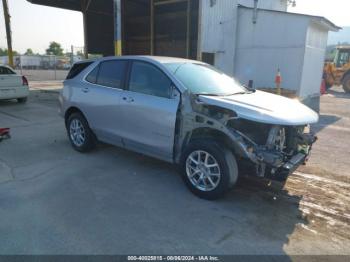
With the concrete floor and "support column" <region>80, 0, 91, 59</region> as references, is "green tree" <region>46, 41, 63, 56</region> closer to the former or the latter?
"support column" <region>80, 0, 91, 59</region>

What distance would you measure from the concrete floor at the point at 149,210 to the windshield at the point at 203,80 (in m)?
1.40

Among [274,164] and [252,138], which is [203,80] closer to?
[252,138]

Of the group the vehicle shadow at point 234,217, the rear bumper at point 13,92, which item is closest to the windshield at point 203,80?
the vehicle shadow at point 234,217

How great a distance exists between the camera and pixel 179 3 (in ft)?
47.3

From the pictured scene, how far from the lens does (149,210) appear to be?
11.6ft

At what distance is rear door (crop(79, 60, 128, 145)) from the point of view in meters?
4.76

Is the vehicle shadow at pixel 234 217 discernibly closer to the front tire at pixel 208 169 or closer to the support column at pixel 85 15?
the front tire at pixel 208 169

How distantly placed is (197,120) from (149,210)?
1.28 metres

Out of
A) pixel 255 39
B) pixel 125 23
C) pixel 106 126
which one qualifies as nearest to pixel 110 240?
pixel 106 126

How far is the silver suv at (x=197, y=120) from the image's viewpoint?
138 inches

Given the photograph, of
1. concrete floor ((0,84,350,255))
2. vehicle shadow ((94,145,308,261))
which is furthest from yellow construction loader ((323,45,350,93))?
vehicle shadow ((94,145,308,261))

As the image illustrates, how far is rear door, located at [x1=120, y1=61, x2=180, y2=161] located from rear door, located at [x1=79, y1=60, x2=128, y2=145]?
7.5 inches

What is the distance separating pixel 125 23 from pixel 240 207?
1624 centimetres

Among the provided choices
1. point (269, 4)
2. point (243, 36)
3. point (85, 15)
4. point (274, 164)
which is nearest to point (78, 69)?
point (274, 164)
